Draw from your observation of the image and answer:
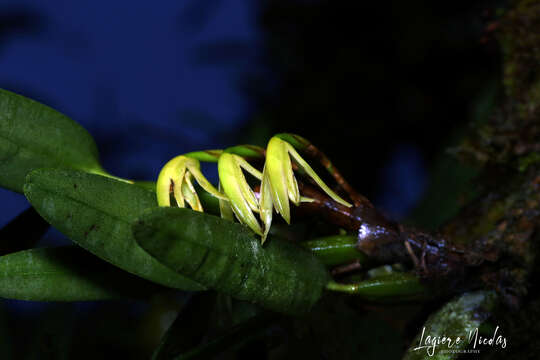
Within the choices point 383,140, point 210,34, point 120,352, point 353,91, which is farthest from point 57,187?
point 210,34

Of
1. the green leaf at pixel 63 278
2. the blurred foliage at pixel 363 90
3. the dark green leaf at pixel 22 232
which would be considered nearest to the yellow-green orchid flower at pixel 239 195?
the green leaf at pixel 63 278

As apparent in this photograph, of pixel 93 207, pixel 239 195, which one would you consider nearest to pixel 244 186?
pixel 239 195

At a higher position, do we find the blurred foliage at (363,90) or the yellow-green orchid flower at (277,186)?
the blurred foliage at (363,90)

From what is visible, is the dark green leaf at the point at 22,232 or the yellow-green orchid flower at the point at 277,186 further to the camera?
the dark green leaf at the point at 22,232

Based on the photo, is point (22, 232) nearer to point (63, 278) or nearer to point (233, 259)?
point (63, 278)

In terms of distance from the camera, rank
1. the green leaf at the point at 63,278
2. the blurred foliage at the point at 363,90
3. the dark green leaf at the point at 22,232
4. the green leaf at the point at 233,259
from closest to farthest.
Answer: the green leaf at the point at 233,259, the green leaf at the point at 63,278, the dark green leaf at the point at 22,232, the blurred foliage at the point at 363,90

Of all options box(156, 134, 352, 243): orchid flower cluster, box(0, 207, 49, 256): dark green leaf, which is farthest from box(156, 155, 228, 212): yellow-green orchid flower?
box(0, 207, 49, 256): dark green leaf

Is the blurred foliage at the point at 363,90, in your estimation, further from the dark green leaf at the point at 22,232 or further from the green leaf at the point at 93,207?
the green leaf at the point at 93,207
